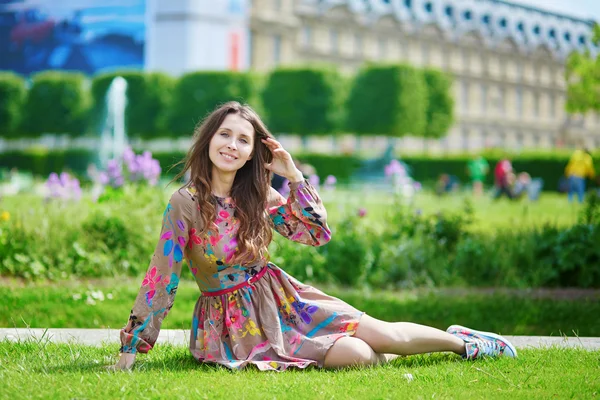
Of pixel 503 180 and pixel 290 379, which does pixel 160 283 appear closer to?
pixel 290 379

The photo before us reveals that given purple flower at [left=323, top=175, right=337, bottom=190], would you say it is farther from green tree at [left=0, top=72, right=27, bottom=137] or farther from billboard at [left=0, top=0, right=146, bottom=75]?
billboard at [left=0, top=0, right=146, bottom=75]

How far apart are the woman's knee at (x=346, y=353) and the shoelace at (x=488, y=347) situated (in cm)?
49

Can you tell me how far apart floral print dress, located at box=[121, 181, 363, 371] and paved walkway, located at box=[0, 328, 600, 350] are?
68 centimetres

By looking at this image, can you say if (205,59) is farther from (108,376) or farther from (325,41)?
(108,376)

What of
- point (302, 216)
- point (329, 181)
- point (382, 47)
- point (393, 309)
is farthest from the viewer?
point (382, 47)

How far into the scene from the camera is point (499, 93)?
67.7 meters

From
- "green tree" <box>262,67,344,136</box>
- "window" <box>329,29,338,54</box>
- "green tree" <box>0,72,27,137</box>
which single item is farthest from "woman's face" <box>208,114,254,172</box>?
"window" <box>329,29,338,54</box>

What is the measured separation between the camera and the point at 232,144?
137 inches

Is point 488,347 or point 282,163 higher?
point 282,163

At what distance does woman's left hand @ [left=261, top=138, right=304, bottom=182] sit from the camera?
356 cm

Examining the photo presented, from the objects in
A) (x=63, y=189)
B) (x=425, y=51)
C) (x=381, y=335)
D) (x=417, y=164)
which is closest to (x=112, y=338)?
(x=381, y=335)

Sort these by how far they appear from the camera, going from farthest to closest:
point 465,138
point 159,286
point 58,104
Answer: point 465,138
point 58,104
point 159,286

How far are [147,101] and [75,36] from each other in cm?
1311

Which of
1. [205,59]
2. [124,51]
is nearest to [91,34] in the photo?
[124,51]
